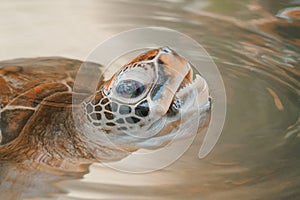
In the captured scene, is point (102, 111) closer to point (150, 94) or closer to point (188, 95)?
point (150, 94)

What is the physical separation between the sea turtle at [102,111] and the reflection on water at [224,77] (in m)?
0.13

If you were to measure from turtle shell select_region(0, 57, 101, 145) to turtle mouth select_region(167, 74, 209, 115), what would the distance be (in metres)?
0.46

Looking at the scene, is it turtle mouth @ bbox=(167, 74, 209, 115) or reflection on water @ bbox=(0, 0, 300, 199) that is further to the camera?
turtle mouth @ bbox=(167, 74, 209, 115)

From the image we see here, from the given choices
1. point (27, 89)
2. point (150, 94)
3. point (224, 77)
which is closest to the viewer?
point (150, 94)

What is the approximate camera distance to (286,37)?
2523 mm

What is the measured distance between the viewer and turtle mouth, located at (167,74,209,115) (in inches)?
61.1

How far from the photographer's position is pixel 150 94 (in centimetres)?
151

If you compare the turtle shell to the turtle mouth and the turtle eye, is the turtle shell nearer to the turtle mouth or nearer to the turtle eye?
the turtle eye

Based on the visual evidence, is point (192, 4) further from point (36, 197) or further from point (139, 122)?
point (36, 197)

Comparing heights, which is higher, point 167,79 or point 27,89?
point 167,79

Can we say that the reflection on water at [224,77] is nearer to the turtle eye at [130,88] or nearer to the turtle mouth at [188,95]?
the turtle mouth at [188,95]

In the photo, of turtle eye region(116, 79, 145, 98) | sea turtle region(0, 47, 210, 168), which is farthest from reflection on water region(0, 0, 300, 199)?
turtle eye region(116, 79, 145, 98)

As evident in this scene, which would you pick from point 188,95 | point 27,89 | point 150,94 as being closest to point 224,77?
point 188,95

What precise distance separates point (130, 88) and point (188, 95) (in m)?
0.20
